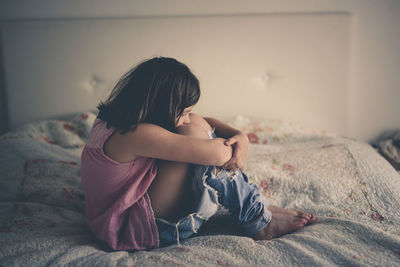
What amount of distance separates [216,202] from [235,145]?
21 cm

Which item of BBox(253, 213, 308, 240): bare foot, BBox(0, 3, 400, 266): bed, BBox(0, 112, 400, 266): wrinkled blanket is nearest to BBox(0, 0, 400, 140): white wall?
BBox(0, 3, 400, 266): bed

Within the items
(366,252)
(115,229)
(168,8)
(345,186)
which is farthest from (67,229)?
(168,8)

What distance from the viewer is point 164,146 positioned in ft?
2.56

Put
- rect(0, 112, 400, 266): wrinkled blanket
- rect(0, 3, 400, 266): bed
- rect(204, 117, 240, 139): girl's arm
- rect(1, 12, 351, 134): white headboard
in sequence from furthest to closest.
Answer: rect(1, 12, 351, 134): white headboard → rect(0, 3, 400, 266): bed → rect(204, 117, 240, 139): girl's arm → rect(0, 112, 400, 266): wrinkled blanket

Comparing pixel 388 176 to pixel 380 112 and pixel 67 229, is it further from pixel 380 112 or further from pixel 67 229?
pixel 67 229

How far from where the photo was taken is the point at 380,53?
1.69m

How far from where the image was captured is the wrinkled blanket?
713mm

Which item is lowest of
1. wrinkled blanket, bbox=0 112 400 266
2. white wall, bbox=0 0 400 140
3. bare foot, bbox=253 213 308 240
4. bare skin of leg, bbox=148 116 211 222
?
bare foot, bbox=253 213 308 240

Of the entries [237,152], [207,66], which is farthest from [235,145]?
[207,66]

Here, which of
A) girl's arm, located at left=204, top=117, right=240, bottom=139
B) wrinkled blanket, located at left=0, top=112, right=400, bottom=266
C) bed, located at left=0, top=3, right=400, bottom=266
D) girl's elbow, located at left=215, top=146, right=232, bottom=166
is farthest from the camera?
bed, located at left=0, top=3, right=400, bottom=266

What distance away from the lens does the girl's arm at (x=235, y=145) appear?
2.80 feet

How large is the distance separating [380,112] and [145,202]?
4.99ft

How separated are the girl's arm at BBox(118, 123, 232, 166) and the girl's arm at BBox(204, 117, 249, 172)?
0.21 feet

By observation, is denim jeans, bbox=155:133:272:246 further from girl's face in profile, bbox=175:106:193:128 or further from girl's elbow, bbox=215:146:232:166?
girl's face in profile, bbox=175:106:193:128
